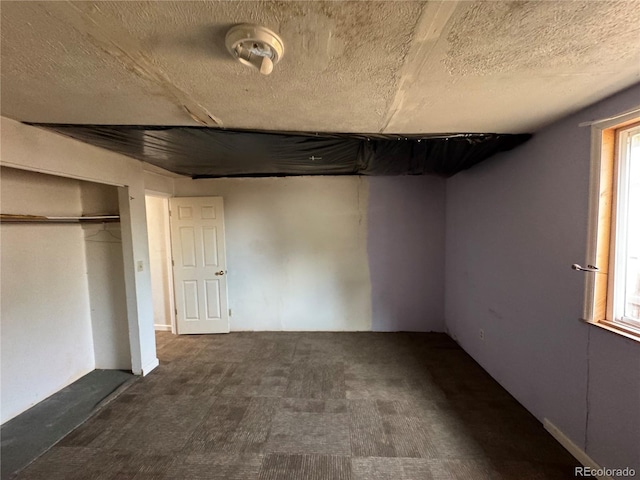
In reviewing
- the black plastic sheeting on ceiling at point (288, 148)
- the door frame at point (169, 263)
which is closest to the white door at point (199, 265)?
the door frame at point (169, 263)

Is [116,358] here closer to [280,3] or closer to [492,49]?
[280,3]

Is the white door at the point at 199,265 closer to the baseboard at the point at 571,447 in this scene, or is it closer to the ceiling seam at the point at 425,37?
the ceiling seam at the point at 425,37

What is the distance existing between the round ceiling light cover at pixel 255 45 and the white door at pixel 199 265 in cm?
282

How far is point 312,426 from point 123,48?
2.44 meters

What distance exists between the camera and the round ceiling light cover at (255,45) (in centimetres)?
90

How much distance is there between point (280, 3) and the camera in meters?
0.82

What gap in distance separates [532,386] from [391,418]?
1.11 meters

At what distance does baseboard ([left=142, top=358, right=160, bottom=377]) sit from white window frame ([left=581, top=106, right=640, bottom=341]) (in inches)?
145

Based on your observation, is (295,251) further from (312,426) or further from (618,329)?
(618,329)

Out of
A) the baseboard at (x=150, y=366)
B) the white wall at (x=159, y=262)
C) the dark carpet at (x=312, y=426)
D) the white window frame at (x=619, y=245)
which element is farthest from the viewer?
the white wall at (x=159, y=262)

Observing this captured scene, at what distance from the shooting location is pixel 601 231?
151cm

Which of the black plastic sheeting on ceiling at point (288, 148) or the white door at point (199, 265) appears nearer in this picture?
the black plastic sheeting on ceiling at point (288, 148)

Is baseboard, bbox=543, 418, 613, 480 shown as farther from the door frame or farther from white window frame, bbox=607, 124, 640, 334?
the door frame

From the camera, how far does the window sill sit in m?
1.34
